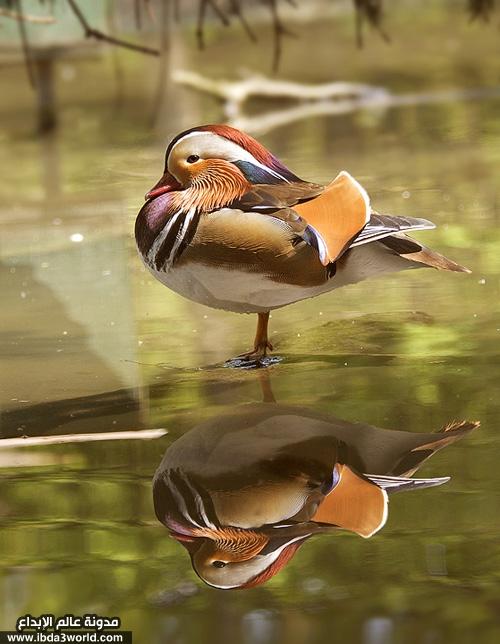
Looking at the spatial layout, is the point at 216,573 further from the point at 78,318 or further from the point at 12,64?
the point at 12,64

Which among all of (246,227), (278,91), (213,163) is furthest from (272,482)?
(278,91)

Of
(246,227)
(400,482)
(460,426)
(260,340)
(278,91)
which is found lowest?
(278,91)

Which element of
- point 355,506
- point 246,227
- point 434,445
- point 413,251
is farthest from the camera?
point 413,251

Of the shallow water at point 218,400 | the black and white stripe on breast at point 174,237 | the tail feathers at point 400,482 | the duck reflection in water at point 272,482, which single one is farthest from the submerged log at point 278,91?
the tail feathers at point 400,482

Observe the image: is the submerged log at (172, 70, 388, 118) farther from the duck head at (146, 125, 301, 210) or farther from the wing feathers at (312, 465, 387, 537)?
the wing feathers at (312, 465, 387, 537)

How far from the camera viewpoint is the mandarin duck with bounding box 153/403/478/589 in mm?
2010

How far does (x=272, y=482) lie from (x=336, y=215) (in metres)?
0.68

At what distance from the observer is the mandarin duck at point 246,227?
2.64 m

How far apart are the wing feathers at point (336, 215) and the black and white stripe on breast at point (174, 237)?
0.69ft

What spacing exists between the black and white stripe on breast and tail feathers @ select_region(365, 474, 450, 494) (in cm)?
66

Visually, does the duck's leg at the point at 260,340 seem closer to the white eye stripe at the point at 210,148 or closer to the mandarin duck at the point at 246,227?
the mandarin duck at the point at 246,227

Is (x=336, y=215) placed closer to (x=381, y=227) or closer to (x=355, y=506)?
(x=381, y=227)

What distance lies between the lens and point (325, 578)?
1904mm

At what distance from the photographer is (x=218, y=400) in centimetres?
264
